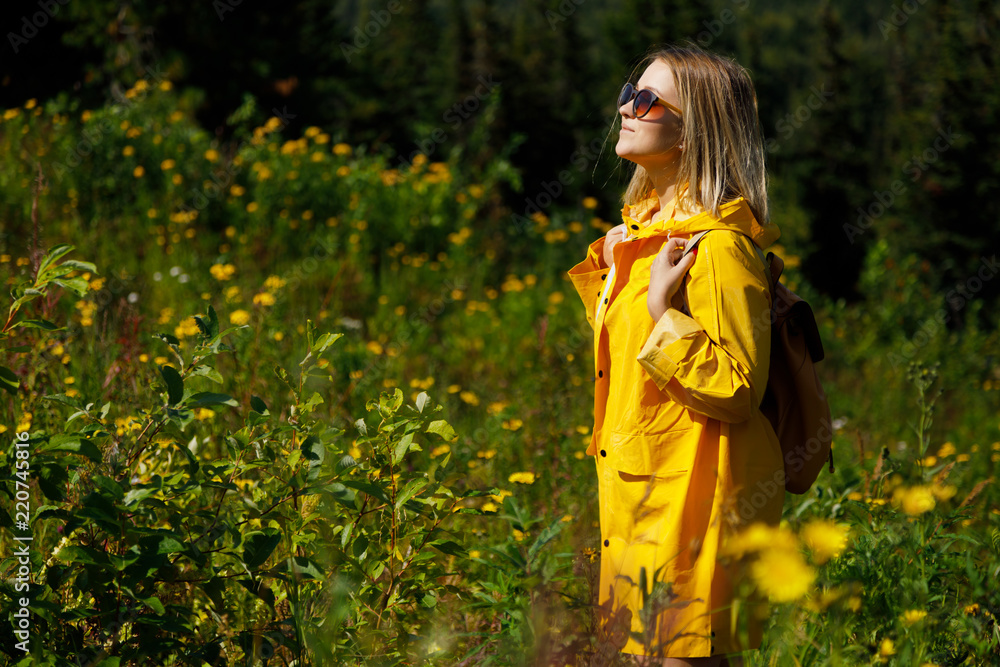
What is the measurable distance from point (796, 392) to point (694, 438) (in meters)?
0.29

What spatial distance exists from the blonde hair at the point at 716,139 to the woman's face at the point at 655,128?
21mm

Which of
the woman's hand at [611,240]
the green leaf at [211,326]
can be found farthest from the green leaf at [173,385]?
the woman's hand at [611,240]

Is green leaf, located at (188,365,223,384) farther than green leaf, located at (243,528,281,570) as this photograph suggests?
Yes

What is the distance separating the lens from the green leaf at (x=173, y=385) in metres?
1.58

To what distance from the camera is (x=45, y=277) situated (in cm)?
165

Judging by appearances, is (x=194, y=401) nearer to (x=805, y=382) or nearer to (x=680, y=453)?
(x=680, y=453)

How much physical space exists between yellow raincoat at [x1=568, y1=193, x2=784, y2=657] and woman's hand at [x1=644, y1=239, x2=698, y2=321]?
2 cm

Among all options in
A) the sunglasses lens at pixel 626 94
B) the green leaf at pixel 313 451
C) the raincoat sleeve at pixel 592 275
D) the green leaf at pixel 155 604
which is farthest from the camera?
the raincoat sleeve at pixel 592 275

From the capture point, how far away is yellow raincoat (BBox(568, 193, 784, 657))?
1.58 metres

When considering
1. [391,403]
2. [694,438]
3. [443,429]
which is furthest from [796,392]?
[391,403]

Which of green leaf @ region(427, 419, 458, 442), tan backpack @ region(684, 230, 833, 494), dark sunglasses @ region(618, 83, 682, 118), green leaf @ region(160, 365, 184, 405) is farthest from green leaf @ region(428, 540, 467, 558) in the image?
dark sunglasses @ region(618, 83, 682, 118)

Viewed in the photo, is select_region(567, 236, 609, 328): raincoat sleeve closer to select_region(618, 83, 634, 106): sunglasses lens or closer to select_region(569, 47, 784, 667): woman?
select_region(569, 47, 784, 667): woman

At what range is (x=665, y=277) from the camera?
166cm

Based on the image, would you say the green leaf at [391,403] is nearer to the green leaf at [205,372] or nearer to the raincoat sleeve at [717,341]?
the green leaf at [205,372]
